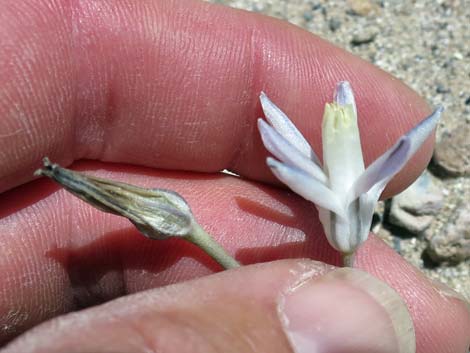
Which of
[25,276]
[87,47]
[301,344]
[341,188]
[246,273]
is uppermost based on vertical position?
[87,47]

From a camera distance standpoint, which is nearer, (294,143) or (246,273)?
(246,273)

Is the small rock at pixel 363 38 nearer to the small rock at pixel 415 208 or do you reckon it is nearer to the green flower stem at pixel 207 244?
the small rock at pixel 415 208

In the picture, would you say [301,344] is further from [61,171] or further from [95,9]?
[95,9]

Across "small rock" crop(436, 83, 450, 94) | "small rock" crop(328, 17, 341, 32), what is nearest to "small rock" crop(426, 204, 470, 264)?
"small rock" crop(436, 83, 450, 94)

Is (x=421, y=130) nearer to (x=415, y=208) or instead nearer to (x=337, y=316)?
(x=337, y=316)

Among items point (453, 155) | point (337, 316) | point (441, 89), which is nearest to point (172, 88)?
point (337, 316)

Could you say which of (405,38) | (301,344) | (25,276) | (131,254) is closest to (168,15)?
(131,254)

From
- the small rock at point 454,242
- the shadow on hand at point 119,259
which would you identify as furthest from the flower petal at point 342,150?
the small rock at point 454,242
